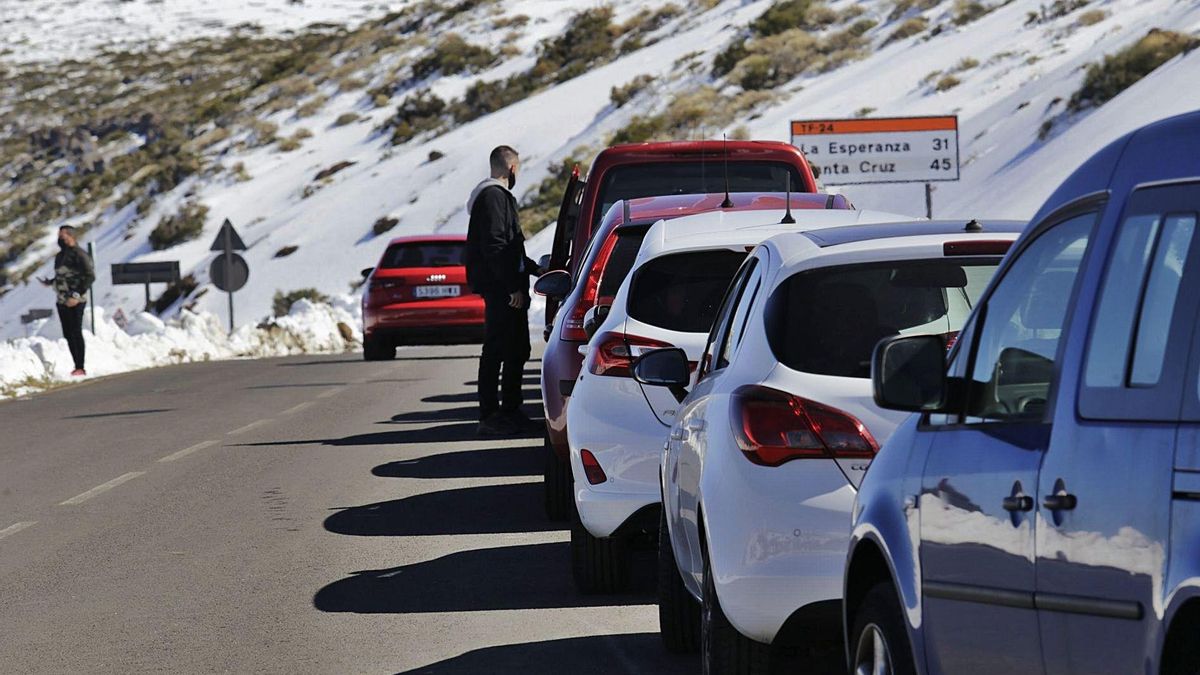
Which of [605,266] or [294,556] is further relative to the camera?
[605,266]

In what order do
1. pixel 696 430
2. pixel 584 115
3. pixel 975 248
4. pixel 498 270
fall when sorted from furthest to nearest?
pixel 584 115, pixel 498 270, pixel 696 430, pixel 975 248

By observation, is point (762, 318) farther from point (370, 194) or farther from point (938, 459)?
point (370, 194)

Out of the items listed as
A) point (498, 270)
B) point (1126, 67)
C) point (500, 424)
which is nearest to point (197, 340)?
point (1126, 67)

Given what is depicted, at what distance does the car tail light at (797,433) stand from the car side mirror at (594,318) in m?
4.09

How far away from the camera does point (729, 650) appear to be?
6.07 meters

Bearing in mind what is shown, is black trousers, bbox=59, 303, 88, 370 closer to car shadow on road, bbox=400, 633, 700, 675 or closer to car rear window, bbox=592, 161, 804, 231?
car rear window, bbox=592, 161, 804, 231

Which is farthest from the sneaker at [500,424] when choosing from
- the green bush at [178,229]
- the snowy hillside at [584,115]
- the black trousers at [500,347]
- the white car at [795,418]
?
the green bush at [178,229]

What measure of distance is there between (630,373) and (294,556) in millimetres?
2397

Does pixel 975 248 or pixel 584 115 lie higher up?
pixel 975 248

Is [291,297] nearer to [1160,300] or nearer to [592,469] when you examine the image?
[592,469]

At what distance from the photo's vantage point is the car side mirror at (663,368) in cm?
739

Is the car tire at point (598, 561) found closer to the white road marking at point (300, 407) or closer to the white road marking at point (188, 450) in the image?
the white road marking at point (188, 450)

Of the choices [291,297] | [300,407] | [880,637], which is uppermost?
[880,637]

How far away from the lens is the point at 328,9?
15600 cm
